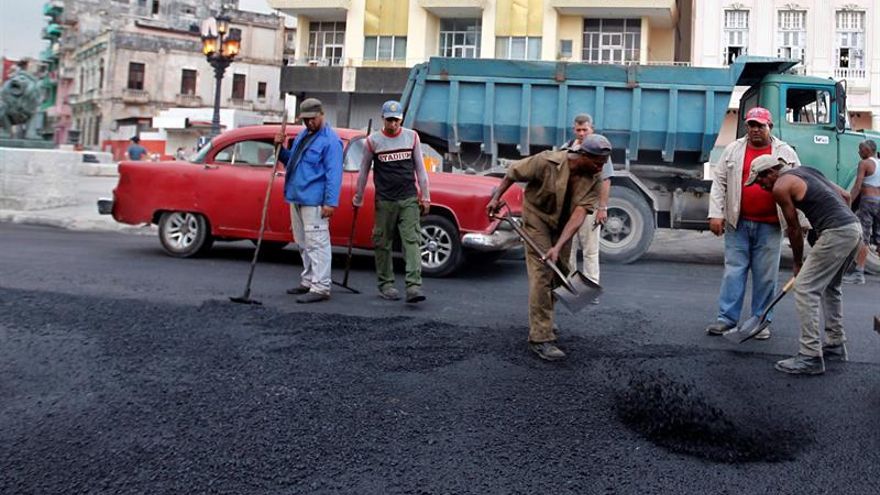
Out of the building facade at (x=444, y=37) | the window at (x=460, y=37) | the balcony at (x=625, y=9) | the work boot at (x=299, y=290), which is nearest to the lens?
the work boot at (x=299, y=290)

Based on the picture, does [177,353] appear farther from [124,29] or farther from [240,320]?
[124,29]

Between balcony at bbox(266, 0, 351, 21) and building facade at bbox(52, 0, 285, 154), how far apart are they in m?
21.3

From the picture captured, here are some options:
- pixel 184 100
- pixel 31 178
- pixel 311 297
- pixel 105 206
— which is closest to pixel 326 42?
pixel 31 178

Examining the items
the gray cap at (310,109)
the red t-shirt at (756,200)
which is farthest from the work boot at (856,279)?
the gray cap at (310,109)

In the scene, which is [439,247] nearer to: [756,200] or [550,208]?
[550,208]

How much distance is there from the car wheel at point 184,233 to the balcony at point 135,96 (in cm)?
4776

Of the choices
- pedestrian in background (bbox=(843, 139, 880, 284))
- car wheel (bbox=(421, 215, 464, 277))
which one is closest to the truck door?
pedestrian in background (bbox=(843, 139, 880, 284))

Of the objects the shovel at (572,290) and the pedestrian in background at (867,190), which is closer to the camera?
the shovel at (572,290)

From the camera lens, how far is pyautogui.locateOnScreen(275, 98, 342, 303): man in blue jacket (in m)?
6.01

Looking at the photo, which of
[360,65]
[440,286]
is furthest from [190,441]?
[360,65]

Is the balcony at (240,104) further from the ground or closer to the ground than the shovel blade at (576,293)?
further from the ground

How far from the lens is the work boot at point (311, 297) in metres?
5.91

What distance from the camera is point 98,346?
14.5 feet

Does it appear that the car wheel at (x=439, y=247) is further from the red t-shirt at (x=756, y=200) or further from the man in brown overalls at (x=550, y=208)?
the red t-shirt at (x=756, y=200)
